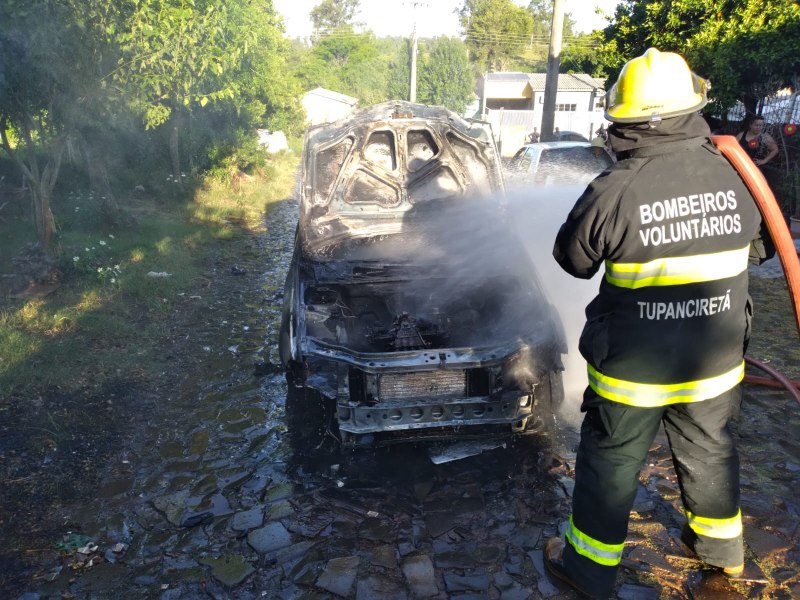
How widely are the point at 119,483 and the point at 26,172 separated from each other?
4950 millimetres

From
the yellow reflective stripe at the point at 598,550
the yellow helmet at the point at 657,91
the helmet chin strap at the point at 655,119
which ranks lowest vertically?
the yellow reflective stripe at the point at 598,550

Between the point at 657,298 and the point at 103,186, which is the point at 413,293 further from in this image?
the point at 103,186

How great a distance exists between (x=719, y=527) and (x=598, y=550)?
1.87ft

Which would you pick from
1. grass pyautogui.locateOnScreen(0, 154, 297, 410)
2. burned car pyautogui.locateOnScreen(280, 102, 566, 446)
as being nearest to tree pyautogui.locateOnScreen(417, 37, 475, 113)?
grass pyautogui.locateOnScreen(0, 154, 297, 410)

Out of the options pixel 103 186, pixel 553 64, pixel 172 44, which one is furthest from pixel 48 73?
pixel 553 64

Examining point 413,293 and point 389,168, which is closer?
point 413,293

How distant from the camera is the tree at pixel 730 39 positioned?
9695mm

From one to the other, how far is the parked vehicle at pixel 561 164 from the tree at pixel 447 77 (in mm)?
37409

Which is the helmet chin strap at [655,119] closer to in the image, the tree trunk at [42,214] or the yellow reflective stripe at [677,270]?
the yellow reflective stripe at [677,270]

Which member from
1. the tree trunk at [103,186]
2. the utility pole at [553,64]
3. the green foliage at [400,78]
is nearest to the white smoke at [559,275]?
the tree trunk at [103,186]

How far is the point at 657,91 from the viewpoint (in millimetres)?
2383

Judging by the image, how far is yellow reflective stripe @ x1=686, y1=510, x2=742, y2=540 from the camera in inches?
105

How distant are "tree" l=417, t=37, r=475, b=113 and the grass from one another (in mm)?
36593

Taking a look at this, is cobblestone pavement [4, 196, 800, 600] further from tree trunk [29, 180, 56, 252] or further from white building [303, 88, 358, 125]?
white building [303, 88, 358, 125]
